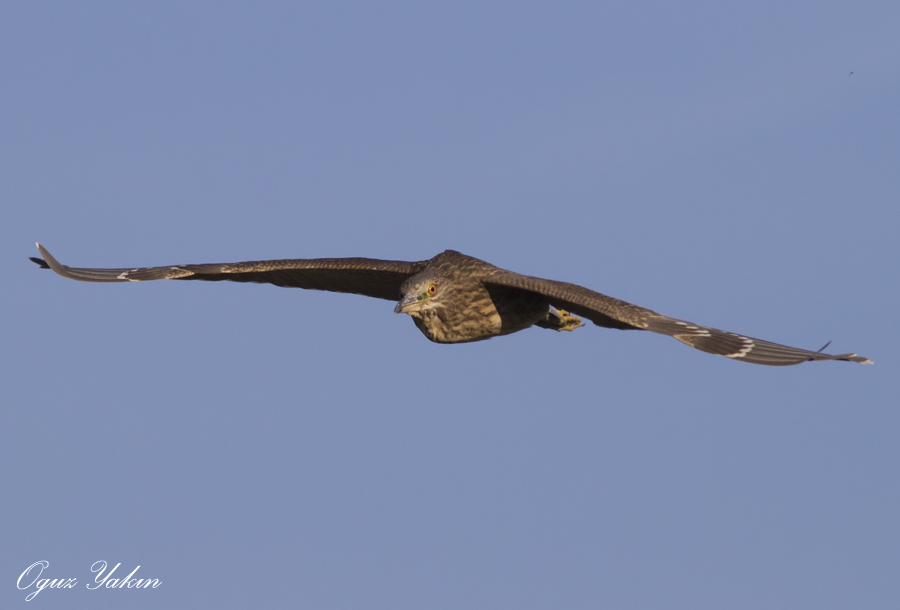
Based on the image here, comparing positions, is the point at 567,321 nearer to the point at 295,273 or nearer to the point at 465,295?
the point at 465,295

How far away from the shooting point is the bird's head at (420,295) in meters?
12.9

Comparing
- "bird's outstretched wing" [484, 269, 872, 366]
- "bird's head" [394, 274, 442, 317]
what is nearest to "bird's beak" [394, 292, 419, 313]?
"bird's head" [394, 274, 442, 317]

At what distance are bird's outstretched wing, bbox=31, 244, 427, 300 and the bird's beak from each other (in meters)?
1.25

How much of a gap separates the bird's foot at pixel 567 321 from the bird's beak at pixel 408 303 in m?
2.92

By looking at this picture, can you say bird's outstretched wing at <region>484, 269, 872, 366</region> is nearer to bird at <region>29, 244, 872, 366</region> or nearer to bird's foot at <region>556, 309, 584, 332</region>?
bird at <region>29, 244, 872, 366</region>

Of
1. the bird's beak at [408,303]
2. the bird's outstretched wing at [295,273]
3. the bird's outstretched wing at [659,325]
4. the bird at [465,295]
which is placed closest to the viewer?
the bird's outstretched wing at [659,325]

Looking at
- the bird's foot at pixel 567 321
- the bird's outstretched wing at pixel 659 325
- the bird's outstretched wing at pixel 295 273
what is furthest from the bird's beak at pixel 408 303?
the bird's foot at pixel 567 321

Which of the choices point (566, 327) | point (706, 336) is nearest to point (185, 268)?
point (566, 327)

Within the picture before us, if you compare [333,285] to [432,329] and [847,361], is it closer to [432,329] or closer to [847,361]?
[432,329]

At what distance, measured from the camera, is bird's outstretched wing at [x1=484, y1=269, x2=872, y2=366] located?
11266mm

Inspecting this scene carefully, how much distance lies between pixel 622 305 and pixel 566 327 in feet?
A: 10.5

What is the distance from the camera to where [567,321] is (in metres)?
15.3

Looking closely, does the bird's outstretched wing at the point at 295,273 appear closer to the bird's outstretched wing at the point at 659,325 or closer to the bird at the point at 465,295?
the bird at the point at 465,295

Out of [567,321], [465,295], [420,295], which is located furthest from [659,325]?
[567,321]
